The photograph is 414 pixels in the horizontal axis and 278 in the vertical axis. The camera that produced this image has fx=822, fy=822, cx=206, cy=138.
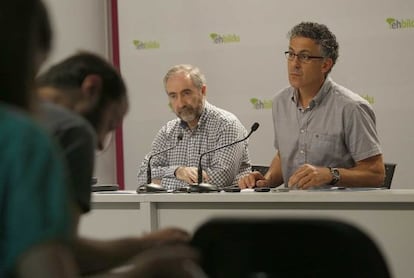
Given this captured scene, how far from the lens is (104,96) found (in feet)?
5.49

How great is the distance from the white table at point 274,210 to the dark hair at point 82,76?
147 centimetres

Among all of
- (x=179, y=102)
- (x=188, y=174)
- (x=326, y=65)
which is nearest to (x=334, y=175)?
(x=326, y=65)

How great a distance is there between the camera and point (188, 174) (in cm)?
456

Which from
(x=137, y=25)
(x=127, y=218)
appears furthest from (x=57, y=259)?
(x=137, y=25)

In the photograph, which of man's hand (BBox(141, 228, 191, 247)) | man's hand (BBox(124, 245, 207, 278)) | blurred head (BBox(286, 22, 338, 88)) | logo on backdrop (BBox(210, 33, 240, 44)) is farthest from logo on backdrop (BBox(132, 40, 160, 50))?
man's hand (BBox(124, 245, 207, 278))

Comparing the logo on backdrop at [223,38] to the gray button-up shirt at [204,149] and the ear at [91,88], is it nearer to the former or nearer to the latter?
the gray button-up shirt at [204,149]

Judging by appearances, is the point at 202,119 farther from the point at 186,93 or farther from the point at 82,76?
the point at 82,76

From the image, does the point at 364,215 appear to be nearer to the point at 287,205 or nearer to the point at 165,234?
the point at 287,205

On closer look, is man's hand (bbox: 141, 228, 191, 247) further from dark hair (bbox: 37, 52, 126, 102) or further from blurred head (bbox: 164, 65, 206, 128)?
blurred head (bbox: 164, 65, 206, 128)

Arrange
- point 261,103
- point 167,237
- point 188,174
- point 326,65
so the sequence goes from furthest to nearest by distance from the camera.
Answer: point 261,103 < point 188,174 < point 326,65 < point 167,237

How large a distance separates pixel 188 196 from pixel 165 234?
85.9 inches

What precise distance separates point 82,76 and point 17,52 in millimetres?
735

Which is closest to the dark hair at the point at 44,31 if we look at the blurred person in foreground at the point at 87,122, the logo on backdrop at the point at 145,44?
the blurred person in foreground at the point at 87,122

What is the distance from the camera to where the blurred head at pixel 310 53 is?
13.6ft
